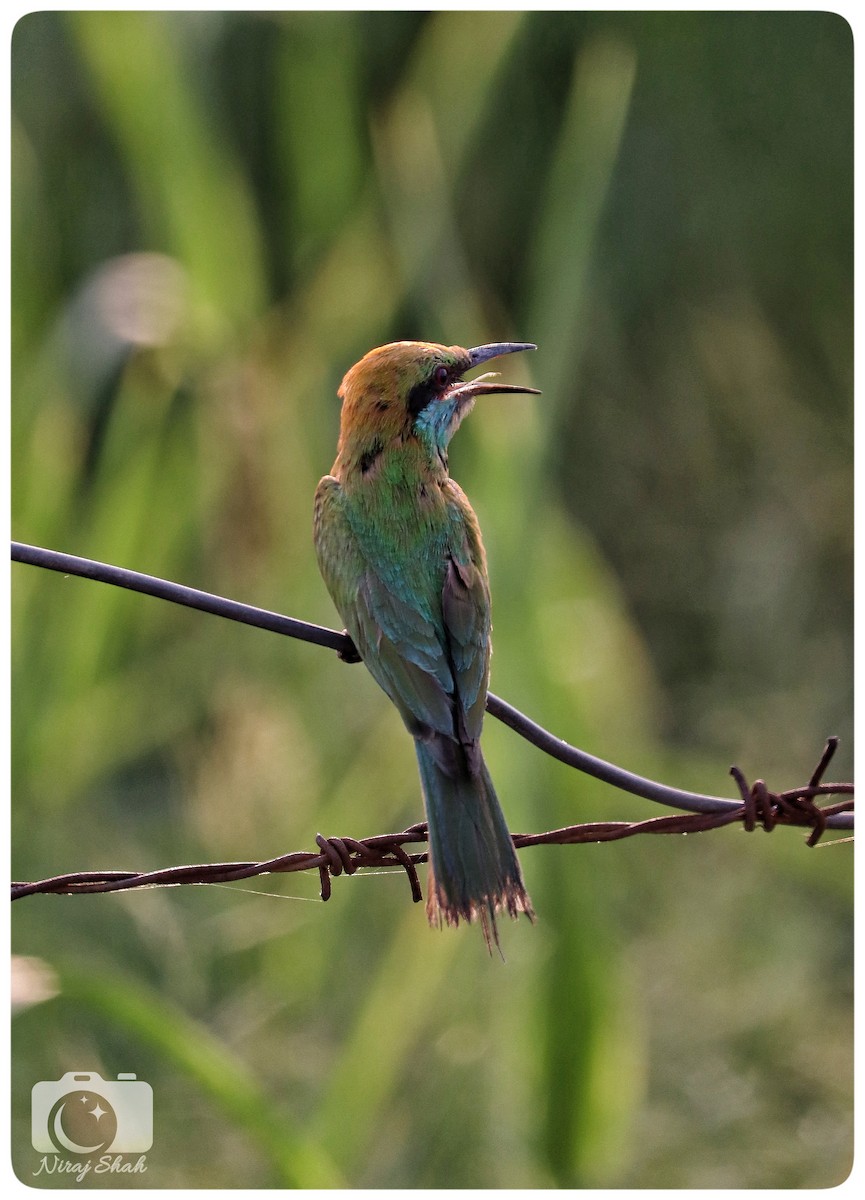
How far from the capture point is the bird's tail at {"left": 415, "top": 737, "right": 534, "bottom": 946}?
7.16 ft

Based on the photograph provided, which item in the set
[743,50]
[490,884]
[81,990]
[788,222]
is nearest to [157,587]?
[490,884]

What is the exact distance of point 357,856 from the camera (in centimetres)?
203

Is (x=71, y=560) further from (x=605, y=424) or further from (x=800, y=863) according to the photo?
(x=605, y=424)

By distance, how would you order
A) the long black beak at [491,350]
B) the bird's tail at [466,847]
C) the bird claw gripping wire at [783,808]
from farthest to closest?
1. the long black beak at [491,350]
2. the bird's tail at [466,847]
3. the bird claw gripping wire at [783,808]

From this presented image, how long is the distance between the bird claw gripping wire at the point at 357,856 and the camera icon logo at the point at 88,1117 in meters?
0.94

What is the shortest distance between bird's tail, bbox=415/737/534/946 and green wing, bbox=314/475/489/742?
0.06 meters

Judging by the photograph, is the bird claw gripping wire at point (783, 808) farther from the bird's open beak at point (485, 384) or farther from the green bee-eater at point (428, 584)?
the bird's open beak at point (485, 384)

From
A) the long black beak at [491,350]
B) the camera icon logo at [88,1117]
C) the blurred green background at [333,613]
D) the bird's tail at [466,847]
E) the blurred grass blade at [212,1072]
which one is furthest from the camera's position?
the blurred green background at [333,613]

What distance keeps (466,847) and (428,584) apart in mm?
482

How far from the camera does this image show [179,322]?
11.9 feet

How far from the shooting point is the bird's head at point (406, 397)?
268cm

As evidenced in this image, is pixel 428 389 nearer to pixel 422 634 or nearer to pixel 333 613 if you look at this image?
Result: pixel 422 634

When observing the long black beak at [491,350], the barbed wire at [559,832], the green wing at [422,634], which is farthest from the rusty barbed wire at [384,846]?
the long black beak at [491,350]

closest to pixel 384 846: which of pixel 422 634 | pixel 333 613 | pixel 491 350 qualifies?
pixel 422 634
